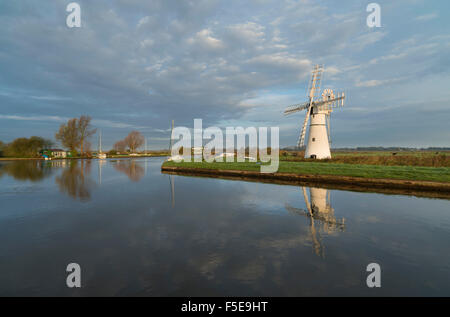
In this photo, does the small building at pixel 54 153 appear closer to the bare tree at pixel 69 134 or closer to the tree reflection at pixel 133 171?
the bare tree at pixel 69 134

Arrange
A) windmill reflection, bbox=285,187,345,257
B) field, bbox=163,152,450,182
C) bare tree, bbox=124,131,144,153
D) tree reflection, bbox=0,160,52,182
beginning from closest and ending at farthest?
windmill reflection, bbox=285,187,345,257 < field, bbox=163,152,450,182 < tree reflection, bbox=0,160,52,182 < bare tree, bbox=124,131,144,153

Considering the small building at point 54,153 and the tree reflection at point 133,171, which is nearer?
the tree reflection at point 133,171

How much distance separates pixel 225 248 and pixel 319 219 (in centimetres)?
429

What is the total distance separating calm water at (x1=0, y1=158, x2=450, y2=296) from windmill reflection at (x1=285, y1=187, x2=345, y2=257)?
0.14 ft

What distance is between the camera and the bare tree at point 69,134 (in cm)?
6300

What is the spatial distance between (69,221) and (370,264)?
9586 millimetres

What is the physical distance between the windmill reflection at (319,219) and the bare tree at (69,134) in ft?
246

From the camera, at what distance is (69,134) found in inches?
2493

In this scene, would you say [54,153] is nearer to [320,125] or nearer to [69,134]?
[69,134]

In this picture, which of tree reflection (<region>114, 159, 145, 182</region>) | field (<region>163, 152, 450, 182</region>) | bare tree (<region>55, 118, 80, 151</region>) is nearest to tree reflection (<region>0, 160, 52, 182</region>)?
tree reflection (<region>114, 159, 145, 182</region>)

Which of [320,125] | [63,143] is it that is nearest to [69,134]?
[63,143]

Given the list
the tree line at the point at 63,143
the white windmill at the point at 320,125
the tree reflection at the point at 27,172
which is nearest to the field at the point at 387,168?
the white windmill at the point at 320,125

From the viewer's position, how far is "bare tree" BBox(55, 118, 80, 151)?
2480 inches

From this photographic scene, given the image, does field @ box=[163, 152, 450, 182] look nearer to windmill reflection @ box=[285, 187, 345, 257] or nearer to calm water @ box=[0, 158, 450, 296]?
calm water @ box=[0, 158, 450, 296]
